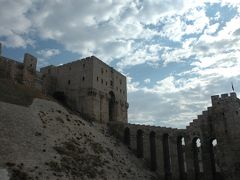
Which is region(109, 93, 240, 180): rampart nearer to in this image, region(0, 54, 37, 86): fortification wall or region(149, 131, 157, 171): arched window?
region(149, 131, 157, 171): arched window

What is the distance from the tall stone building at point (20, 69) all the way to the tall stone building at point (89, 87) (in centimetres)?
673

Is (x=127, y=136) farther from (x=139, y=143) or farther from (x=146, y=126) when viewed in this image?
(x=146, y=126)

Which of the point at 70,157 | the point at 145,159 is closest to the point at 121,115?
the point at 145,159

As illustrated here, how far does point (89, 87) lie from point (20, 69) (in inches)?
619

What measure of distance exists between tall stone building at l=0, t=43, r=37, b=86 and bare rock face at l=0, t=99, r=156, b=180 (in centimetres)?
1130

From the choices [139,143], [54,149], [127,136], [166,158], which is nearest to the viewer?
[54,149]

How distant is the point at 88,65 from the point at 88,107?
10444mm

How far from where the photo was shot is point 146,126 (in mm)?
64625

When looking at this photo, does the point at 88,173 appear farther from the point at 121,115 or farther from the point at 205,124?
the point at 121,115

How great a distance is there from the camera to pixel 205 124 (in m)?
57.1

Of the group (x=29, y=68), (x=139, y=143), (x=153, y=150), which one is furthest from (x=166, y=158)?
(x=29, y=68)

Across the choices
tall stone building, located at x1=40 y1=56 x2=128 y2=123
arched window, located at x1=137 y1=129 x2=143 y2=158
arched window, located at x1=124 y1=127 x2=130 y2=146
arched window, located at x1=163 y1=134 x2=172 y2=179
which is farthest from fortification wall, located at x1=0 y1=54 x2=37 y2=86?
arched window, located at x1=163 y1=134 x2=172 y2=179

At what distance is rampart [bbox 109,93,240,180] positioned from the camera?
51203 millimetres

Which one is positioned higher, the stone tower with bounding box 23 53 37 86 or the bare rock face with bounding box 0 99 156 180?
the stone tower with bounding box 23 53 37 86
